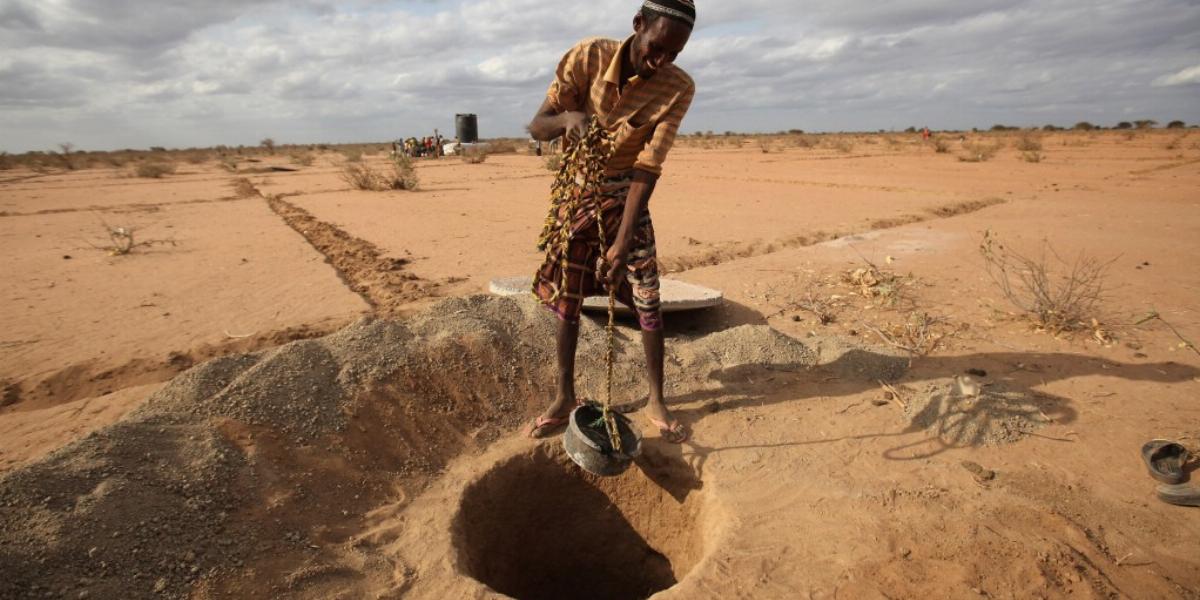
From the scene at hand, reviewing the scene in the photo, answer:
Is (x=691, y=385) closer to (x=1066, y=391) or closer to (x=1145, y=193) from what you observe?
(x=1066, y=391)

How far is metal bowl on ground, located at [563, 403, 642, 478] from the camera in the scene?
2.40 meters

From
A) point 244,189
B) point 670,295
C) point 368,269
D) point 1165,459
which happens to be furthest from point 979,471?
point 244,189

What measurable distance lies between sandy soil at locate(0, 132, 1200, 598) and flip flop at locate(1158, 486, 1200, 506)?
4 cm

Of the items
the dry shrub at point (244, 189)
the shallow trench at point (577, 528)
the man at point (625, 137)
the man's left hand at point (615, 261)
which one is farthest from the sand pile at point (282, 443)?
the dry shrub at point (244, 189)

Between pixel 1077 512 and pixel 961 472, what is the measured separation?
1.33 feet

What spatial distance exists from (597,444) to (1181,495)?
7.53ft

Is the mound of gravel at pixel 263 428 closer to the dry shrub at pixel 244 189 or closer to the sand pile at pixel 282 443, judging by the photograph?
the sand pile at pixel 282 443

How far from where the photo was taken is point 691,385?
3.48m

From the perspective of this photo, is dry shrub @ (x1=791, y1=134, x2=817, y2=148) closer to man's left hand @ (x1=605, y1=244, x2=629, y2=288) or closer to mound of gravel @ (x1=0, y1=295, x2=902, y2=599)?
mound of gravel @ (x1=0, y1=295, x2=902, y2=599)

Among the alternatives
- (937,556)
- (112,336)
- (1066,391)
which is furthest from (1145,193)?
(112,336)

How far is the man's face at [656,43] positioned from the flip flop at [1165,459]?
2637 millimetres

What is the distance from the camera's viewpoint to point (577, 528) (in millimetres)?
3309

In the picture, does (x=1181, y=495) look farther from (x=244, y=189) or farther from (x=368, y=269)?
(x=244, y=189)

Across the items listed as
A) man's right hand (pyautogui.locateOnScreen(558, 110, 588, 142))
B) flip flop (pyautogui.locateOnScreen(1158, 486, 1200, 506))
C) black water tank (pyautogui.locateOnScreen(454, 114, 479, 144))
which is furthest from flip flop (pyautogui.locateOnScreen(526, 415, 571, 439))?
black water tank (pyautogui.locateOnScreen(454, 114, 479, 144))
